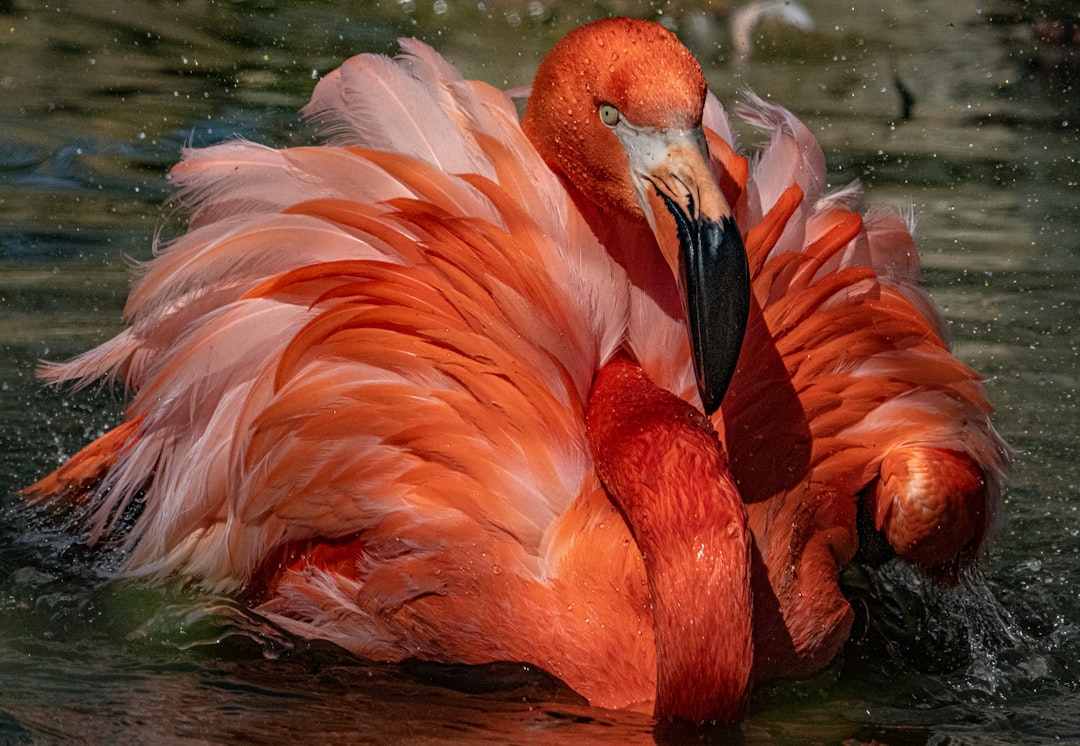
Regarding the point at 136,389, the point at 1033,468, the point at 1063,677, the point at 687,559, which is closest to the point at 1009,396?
the point at 1033,468

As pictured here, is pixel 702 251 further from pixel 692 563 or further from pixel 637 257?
pixel 692 563

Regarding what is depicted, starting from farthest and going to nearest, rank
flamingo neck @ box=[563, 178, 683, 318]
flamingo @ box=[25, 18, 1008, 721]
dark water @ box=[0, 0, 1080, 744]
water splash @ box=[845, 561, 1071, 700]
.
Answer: water splash @ box=[845, 561, 1071, 700], flamingo neck @ box=[563, 178, 683, 318], dark water @ box=[0, 0, 1080, 744], flamingo @ box=[25, 18, 1008, 721]

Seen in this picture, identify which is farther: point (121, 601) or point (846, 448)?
point (121, 601)

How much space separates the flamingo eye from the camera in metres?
3.23

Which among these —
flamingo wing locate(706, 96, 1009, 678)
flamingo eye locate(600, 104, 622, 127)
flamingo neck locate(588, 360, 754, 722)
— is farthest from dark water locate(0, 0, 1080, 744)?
flamingo eye locate(600, 104, 622, 127)

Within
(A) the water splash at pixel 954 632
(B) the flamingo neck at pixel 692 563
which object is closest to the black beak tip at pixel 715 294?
(B) the flamingo neck at pixel 692 563

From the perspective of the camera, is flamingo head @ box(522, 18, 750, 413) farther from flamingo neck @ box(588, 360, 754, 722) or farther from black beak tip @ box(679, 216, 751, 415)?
flamingo neck @ box(588, 360, 754, 722)

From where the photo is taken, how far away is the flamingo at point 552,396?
3.15m

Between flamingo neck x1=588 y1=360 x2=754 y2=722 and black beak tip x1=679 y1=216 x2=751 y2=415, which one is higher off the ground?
black beak tip x1=679 y1=216 x2=751 y2=415

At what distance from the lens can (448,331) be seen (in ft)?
11.3

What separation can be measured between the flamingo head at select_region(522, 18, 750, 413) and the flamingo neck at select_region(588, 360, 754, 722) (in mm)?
168

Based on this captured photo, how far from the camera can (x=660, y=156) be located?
3133 mm

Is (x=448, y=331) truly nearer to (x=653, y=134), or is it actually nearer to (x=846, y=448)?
(x=653, y=134)

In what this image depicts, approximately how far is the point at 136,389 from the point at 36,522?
494 mm
